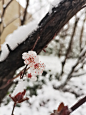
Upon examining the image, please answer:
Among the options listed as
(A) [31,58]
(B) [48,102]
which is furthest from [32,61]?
(B) [48,102]

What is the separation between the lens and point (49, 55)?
4508mm

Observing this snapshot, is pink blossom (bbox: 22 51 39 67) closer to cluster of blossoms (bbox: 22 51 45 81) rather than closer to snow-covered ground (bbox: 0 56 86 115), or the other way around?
cluster of blossoms (bbox: 22 51 45 81)

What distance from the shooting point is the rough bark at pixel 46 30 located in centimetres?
68

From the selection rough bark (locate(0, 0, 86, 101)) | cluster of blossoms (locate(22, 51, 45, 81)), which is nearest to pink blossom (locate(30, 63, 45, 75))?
cluster of blossoms (locate(22, 51, 45, 81))

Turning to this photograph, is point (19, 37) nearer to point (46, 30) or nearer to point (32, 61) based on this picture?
point (46, 30)

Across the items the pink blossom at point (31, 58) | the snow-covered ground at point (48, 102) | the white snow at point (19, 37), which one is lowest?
the snow-covered ground at point (48, 102)

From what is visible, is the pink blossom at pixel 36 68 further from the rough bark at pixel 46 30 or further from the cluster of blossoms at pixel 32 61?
the rough bark at pixel 46 30

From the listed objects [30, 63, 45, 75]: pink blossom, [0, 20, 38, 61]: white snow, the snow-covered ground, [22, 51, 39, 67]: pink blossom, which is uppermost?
[0, 20, 38, 61]: white snow

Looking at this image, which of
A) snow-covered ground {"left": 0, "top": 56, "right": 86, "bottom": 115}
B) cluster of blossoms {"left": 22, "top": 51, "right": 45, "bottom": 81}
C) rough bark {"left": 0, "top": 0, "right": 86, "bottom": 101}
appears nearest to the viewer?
cluster of blossoms {"left": 22, "top": 51, "right": 45, "bottom": 81}

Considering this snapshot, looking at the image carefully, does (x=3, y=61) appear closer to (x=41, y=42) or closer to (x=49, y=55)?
(x=41, y=42)

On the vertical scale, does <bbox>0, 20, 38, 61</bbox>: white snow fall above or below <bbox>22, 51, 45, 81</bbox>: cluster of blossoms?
above

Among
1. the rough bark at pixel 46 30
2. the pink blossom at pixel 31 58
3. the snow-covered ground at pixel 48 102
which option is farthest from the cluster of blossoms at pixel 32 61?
the snow-covered ground at pixel 48 102

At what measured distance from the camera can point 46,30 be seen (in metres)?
0.70

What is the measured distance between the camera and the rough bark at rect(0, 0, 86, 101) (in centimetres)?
68
